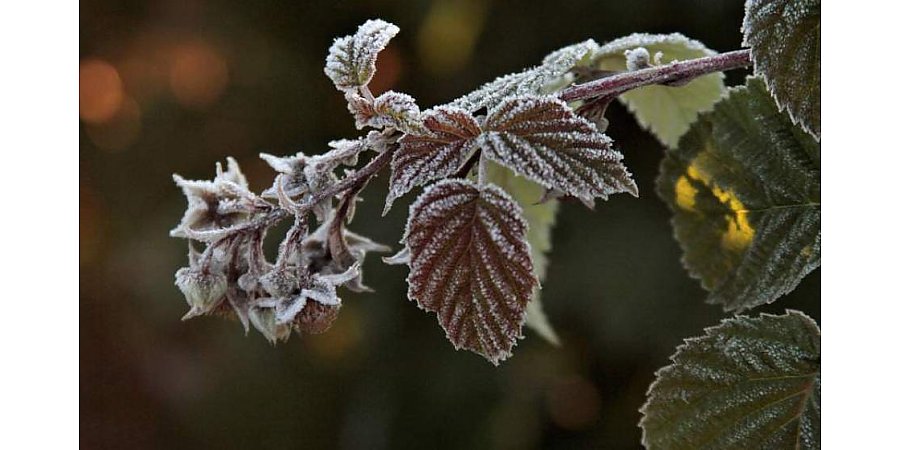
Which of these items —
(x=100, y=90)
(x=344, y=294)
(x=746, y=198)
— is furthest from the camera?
(x=344, y=294)

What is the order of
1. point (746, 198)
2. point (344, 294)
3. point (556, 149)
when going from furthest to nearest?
point (344, 294), point (746, 198), point (556, 149)

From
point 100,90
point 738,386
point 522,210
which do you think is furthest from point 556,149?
point 100,90

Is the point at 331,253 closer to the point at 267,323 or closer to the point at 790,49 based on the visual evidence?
the point at 267,323

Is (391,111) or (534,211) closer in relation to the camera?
(391,111)

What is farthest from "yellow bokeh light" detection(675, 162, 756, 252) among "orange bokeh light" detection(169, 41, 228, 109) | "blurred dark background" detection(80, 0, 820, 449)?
"orange bokeh light" detection(169, 41, 228, 109)

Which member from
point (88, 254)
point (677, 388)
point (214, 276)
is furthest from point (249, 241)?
point (88, 254)

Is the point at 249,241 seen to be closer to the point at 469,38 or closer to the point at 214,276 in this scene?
the point at 214,276
